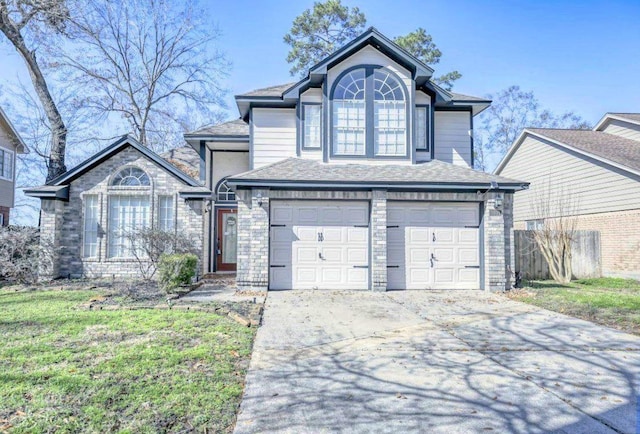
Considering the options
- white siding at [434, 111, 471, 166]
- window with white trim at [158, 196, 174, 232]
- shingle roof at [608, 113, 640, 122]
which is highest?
shingle roof at [608, 113, 640, 122]

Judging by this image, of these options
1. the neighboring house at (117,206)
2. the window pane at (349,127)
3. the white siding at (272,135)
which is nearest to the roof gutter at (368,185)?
the window pane at (349,127)

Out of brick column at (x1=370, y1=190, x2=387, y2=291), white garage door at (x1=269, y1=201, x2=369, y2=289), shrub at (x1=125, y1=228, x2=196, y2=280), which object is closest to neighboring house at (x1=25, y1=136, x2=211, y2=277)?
shrub at (x1=125, y1=228, x2=196, y2=280)

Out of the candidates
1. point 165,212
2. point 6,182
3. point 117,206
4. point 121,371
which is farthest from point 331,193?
point 6,182

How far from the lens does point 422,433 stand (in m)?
3.14

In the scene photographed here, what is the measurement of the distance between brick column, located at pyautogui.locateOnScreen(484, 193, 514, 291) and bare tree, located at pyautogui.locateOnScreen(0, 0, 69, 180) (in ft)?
55.9

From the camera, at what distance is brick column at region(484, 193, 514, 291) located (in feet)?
33.3

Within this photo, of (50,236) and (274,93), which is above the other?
(274,93)

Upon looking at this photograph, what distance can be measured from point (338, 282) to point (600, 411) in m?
7.08

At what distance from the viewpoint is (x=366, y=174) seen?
34.2 feet

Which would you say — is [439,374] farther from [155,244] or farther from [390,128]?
[155,244]

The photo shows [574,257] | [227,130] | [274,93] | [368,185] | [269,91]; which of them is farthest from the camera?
[574,257]

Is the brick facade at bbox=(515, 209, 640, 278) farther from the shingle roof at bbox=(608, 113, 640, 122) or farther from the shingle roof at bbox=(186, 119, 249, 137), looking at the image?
the shingle roof at bbox=(186, 119, 249, 137)

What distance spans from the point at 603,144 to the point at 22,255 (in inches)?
839

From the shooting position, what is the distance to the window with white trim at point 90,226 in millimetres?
12031
